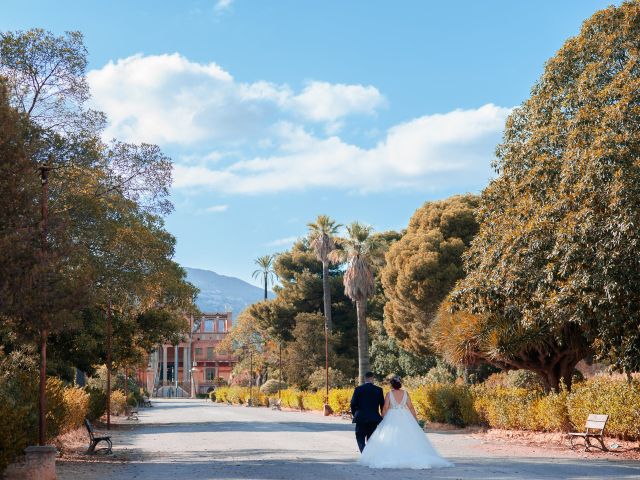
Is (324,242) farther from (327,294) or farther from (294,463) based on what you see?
(294,463)

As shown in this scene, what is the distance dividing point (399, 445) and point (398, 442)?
0.06 metres

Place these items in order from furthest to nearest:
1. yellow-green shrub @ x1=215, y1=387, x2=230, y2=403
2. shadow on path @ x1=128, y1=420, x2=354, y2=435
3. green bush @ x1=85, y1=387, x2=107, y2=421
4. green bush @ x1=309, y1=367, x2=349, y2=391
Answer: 1. yellow-green shrub @ x1=215, y1=387, x2=230, y2=403
2. green bush @ x1=309, y1=367, x2=349, y2=391
3. green bush @ x1=85, y1=387, x2=107, y2=421
4. shadow on path @ x1=128, y1=420, x2=354, y2=435

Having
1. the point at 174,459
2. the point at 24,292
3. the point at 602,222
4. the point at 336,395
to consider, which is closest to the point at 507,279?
the point at 602,222

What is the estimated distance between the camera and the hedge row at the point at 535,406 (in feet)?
56.6

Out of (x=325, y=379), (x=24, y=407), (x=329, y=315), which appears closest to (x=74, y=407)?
(x=24, y=407)

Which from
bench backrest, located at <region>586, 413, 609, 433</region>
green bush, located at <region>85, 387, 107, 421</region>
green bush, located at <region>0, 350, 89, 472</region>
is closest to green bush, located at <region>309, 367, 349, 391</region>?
green bush, located at <region>85, 387, 107, 421</region>

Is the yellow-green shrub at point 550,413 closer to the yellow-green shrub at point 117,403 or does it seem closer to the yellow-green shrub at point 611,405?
the yellow-green shrub at point 611,405

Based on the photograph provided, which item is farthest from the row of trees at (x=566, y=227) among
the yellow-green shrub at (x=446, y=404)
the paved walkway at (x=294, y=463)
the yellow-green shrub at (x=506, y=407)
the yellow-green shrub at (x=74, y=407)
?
the yellow-green shrub at (x=74, y=407)

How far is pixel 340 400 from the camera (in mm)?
44375

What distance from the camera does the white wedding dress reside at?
46.4 ft

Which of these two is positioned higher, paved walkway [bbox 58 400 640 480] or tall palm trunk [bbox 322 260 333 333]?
tall palm trunk [bbox 322 260 333 333]

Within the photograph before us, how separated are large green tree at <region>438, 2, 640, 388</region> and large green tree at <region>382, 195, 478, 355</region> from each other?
74.3 ft

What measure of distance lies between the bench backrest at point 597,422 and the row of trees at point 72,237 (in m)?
10.9

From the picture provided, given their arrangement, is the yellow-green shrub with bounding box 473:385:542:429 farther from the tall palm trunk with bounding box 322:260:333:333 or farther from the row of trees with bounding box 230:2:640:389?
the tall palm trunk with bounding box 322:260:333:333
